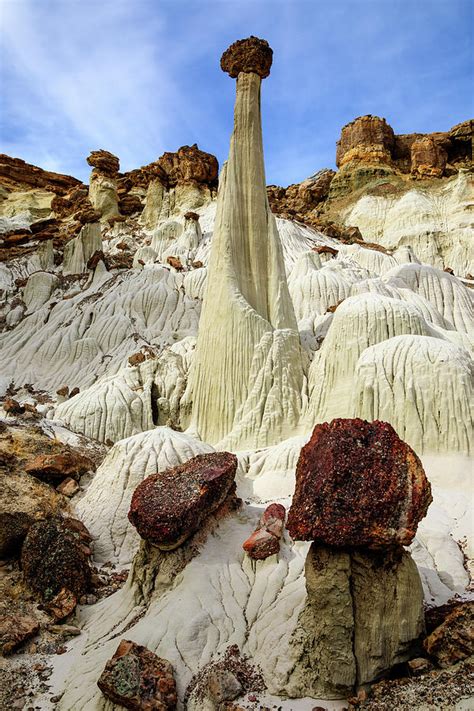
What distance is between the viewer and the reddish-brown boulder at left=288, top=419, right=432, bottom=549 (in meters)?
4.76

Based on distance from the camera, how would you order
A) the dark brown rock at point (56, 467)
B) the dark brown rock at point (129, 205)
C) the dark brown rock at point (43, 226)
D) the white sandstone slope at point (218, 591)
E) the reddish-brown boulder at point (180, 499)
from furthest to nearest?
the dark brown rock at point (129, 205), the dark brown rock at point (43, 226), the dark brown rock at point (56, 467), the reddish-brown boulder at point (180, 499), the white sandstone slope at point (218, 591)

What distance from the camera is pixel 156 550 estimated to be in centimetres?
709

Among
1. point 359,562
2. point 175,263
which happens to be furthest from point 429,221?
point 359,562

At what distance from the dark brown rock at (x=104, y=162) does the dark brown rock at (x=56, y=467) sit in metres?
34.8

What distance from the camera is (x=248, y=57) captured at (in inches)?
695

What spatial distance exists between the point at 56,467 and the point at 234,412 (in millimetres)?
5489

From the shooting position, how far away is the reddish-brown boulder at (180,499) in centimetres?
682

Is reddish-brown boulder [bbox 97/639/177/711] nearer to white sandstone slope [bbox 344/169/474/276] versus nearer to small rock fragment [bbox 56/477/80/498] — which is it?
small rock fragment [bbox 56/477/80/498]

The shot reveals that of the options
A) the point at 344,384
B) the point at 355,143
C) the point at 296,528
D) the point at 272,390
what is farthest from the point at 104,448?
the point at 355,143

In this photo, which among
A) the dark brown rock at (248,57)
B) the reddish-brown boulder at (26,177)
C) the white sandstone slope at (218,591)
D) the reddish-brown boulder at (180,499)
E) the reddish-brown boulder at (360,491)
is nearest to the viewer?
the reddish-brown boulder at (360,491)

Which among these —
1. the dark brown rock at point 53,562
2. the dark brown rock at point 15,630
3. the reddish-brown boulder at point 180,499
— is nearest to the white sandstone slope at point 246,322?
the reddish-brown boulder at point 180,499

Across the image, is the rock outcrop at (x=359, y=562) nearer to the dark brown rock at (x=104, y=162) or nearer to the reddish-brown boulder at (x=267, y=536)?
the reddish-brown boulder at (x=267, y=536)

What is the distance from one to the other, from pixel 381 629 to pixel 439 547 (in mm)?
2732

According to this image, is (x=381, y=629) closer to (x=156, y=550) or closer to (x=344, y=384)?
(x=156, y=550)
